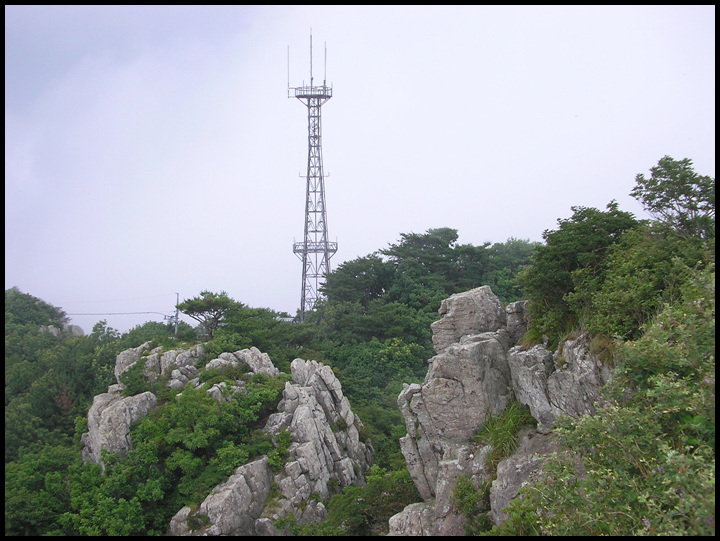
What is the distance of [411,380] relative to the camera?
879 inches

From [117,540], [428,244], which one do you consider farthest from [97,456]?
[428,244]

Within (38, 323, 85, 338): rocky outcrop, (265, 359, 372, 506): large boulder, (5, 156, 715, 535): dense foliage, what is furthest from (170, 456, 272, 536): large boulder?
(38, 323, 85, 338): rocky outcrop

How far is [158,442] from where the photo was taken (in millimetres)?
14281

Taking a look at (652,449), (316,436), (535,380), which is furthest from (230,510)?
(652,449)

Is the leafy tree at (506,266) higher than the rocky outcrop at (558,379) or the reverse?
higher

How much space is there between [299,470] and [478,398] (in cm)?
590

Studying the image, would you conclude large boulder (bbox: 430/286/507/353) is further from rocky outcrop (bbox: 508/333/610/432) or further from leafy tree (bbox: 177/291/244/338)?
leafy tree (bbox: 177/291/244/338)

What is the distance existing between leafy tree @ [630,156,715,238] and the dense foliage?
0.03 metres

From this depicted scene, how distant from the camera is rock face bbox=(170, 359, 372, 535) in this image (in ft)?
42.5

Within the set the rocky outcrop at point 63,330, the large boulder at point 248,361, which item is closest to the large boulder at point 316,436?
the large boulder at point 248,361

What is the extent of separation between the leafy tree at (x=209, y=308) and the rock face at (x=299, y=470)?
4183 millimetres

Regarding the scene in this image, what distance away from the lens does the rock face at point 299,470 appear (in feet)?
42.5

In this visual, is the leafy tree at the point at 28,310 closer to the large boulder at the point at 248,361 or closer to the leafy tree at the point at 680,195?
the large boulder at the point at 248,361

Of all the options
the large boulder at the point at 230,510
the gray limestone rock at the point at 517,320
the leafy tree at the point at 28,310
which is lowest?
the large boulder at the point at 230,510
